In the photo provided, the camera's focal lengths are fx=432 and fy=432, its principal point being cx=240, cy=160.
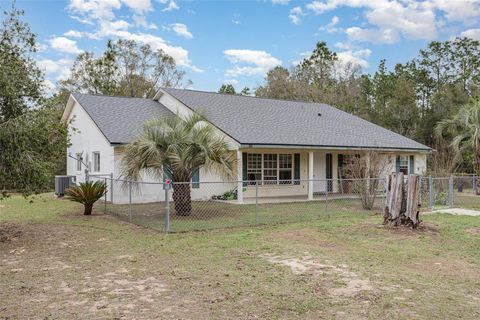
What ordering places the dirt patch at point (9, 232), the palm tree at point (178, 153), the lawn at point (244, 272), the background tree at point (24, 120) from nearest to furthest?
the lawn at point (244, 272) < the background tree at point (24, 120) < the dirt patch at point (9, 232) < the palm tree at point (178, 153)

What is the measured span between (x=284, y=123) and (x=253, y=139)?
4191 millimetres

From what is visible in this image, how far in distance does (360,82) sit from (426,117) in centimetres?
1128

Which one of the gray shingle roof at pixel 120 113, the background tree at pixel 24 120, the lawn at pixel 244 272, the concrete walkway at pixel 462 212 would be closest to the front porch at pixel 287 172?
the concrete walkway at pixel 462 212

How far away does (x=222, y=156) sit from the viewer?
1280 cm

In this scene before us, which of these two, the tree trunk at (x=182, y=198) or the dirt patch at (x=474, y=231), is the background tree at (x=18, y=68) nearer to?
the tree trunk at (x=182, y=198)

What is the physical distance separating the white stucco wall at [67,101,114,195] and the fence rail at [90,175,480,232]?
3.34 feet

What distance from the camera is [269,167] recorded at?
19.5 m

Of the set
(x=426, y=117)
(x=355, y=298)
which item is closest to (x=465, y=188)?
(x=426, y=117)

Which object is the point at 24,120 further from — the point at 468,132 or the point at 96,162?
the point at 468,132

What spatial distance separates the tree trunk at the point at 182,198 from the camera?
12.8 metres

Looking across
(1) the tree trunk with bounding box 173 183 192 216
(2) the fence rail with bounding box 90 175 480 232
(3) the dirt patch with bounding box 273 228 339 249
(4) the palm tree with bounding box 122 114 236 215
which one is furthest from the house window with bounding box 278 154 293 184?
(3) the dirt patch with bounding box 273 228 339 249

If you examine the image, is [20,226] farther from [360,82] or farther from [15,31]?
[360,82]

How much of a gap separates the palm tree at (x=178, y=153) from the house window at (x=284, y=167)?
707 centimetres

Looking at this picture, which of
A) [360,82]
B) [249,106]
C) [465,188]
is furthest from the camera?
[360,82]
